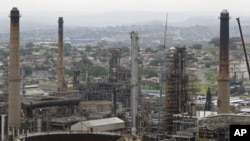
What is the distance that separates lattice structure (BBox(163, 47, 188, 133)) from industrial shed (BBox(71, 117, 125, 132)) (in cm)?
212

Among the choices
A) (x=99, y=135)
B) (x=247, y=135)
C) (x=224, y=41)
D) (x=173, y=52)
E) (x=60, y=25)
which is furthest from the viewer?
(x=60, y=25)

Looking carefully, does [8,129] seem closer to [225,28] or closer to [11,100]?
[11,100]

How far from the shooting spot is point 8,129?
2584 centimetres

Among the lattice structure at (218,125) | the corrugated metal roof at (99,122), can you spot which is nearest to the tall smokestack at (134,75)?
the corrugated metal roof at (99,122)

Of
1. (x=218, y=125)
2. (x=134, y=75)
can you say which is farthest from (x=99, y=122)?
(x=218, y=125)

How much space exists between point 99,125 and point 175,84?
3.49 metres

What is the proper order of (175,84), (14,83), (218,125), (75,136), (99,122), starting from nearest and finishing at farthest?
(218,125), (75,136), (175,84), (99,122), (14,83)

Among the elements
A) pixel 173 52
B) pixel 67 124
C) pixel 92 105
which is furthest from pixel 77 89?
pixel 173 52

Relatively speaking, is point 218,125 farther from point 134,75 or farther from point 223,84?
point 134,75

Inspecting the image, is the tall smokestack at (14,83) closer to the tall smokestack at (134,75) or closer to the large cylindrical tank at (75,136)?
the tall smokestack at (134,75)

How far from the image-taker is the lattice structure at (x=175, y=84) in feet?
80.6

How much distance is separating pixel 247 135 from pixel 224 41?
20195 mm

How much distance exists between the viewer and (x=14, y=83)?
26.4m

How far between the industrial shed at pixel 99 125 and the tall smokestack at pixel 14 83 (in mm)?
2667
